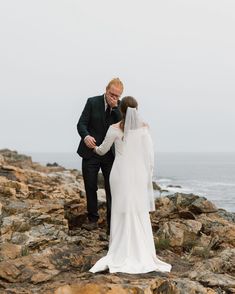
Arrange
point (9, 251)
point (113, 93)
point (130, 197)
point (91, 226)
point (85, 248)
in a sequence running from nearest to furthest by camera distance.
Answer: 1. point (130, 197)
2. point (9, 251)
3. point (113, 93)
4. point (85, 248)
5. point (91, 226)

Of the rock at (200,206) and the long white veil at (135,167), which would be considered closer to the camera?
the long white veil at (135,167)

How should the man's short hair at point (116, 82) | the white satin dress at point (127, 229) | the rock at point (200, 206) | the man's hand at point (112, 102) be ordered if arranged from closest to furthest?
the white satin dress at point (127, 229) → the man's short hair at point (116, 82) → the man's hand at point (112, 102) → the rock at point (200, 206)

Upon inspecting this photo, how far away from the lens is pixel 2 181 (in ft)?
42.2

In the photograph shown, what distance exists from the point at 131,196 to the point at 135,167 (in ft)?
1.71

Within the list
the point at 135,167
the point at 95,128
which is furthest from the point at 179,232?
the point at 95,128

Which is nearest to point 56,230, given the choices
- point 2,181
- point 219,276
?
point 219,276

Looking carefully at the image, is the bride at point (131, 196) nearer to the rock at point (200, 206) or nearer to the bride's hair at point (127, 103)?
the bride's hair at point (127, 103)

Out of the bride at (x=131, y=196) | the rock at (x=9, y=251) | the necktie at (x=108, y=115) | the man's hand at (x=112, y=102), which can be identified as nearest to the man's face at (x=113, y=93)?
the man's hand at (x=112, y=102)

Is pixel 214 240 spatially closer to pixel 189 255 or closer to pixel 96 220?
pixel 189 255

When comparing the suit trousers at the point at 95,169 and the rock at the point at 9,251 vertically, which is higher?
the suit trousers at the point at 95,169

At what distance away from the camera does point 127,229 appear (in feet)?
23.0

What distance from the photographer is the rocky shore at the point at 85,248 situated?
6.35 m

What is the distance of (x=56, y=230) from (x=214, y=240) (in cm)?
379

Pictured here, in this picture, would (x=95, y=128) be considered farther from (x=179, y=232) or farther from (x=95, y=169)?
(x=179, y=232)
